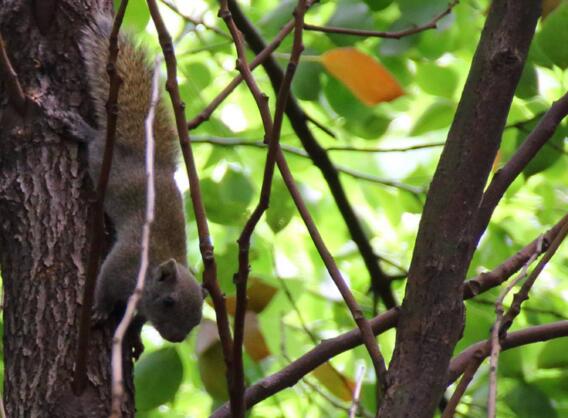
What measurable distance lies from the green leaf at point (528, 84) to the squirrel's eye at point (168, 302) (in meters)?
1.10

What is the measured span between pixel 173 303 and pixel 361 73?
0.92 m

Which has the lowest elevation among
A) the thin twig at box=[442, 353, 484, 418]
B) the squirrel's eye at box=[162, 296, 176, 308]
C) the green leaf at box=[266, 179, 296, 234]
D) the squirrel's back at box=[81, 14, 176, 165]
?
the thin twig at box=[442, 353, 484, 418]

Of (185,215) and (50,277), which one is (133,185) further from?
(50,277)

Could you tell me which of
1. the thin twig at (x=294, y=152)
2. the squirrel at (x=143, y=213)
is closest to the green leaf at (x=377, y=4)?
the thin twig at (x=294, y=152)

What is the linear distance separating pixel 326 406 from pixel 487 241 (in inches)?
52.9

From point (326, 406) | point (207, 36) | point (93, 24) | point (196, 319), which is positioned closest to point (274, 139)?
point (93, 24)

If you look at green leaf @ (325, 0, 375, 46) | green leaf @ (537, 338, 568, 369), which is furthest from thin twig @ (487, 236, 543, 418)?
green leaf @ (325, 0, 375, 46)

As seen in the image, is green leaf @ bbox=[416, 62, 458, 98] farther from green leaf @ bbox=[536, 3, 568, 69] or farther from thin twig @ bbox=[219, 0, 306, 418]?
thin twig @ bbox=[219, 0, 306, 418]

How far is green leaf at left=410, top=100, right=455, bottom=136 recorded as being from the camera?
281 centimetres

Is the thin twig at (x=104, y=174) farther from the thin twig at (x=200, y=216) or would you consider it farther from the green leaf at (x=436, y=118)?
the green leaf at (x=436, y=118)

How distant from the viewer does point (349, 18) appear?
250 centimetres

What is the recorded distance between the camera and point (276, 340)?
293 centimetres

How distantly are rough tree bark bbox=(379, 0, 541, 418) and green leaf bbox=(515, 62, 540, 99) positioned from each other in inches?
49.5

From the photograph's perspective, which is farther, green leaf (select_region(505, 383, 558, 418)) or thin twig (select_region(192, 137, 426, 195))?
thin twig (select_region(192, 137, 426, 195))
